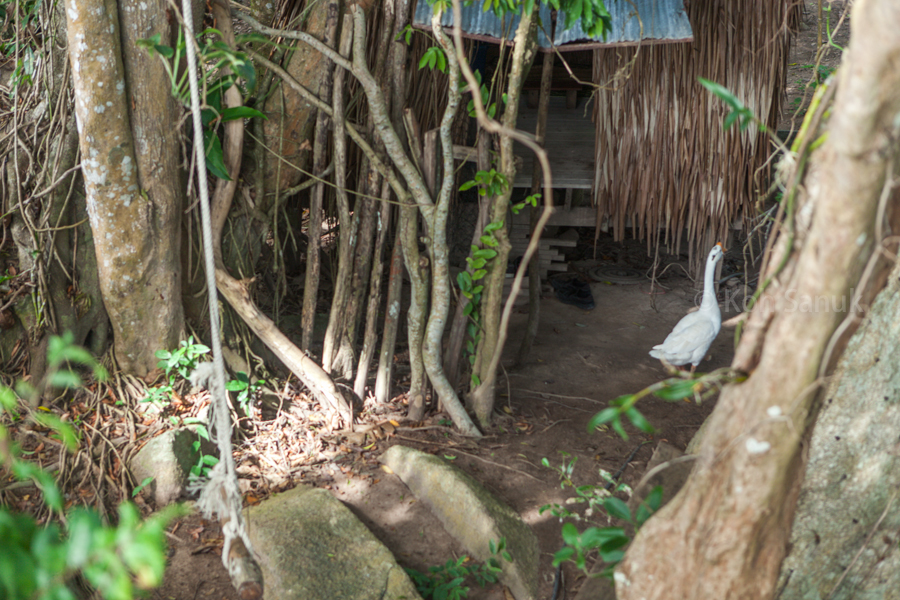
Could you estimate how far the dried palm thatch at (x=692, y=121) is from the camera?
4242mm

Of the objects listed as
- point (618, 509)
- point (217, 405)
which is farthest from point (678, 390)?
point (217, 405)

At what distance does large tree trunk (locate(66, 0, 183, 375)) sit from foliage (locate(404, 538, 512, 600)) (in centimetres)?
159

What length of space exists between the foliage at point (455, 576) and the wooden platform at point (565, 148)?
9.23 ft

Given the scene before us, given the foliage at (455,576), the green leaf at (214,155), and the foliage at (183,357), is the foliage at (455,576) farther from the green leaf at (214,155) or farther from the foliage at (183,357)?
the green leaf at (214,155)

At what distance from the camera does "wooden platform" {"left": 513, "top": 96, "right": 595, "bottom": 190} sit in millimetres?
4941

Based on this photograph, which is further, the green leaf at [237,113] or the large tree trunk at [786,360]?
the green leaf at [237,113]

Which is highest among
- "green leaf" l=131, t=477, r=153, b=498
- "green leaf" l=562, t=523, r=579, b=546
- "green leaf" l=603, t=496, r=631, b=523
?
"green leaf" l=603, t=496, r=631, b=523

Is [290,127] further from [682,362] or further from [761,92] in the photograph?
[761,92]

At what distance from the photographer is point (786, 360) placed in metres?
1.19

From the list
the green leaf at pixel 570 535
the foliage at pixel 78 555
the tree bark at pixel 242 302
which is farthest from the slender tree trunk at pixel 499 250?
the foliage at pixel 78 555

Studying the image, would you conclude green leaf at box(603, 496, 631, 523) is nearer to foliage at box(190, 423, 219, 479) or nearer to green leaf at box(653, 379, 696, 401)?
green leaf at box(653, 379, 696, 401)

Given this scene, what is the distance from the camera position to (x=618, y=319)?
509cm

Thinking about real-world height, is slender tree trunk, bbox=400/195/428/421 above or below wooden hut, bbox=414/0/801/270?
below

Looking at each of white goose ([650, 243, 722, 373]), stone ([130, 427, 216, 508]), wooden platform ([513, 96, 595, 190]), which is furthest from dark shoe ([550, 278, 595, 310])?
stone ([130, 427, 216, 508])
